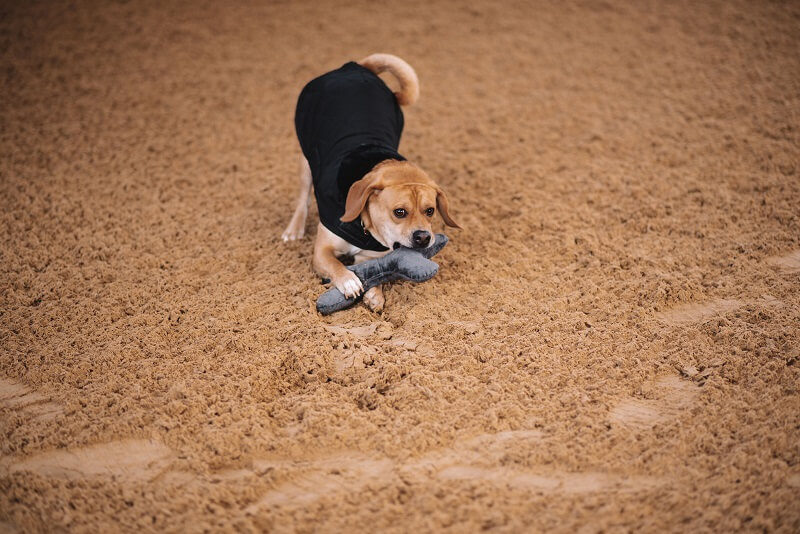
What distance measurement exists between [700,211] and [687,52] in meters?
3.04

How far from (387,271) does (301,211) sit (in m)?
0.98

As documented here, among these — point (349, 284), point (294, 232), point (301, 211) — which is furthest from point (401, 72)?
point (349, 284)

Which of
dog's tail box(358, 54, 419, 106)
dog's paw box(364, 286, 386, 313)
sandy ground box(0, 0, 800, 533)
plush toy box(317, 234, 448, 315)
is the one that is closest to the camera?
sandy ground box(0, 0, 800, 533)

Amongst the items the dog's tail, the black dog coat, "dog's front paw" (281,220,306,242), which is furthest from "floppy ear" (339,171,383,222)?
the dog's tail

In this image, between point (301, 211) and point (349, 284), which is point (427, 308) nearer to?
point (349, 284)

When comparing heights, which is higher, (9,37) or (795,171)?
(795,171)

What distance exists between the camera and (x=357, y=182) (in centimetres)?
337

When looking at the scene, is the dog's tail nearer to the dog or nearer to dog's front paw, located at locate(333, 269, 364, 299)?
the dog

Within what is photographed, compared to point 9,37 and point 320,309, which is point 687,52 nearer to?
point 320,309

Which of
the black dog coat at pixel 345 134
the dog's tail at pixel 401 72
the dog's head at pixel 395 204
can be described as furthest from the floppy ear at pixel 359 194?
the dog's tail at pixel 401 72

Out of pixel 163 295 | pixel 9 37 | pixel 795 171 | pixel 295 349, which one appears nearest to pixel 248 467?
pixel 295 349

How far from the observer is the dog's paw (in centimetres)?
339

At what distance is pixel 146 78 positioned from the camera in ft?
19.5

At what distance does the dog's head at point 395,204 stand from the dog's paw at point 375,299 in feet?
0.94
